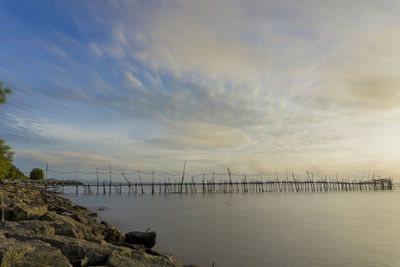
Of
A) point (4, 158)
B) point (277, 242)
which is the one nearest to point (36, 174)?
point (4, 158)

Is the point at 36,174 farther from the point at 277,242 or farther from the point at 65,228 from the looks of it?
the point at 65,228

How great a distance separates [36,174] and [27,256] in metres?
74.7

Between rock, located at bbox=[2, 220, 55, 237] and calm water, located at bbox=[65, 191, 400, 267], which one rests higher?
rock, located at bbox=[2, 220, 55, 237]

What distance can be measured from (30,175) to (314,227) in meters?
71.0

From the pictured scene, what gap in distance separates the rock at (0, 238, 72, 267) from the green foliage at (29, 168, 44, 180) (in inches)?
2894

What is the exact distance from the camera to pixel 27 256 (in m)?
5.12

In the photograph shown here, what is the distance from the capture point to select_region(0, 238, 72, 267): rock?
4.92 metres

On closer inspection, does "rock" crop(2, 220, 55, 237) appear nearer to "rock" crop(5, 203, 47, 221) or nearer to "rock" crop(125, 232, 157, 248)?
"rock" crop(5, 203, 47, 221)

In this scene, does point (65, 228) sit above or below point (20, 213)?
below

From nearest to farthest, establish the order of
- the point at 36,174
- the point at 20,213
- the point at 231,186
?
the point at 20,213, the point at 36,174, the point at 231,186

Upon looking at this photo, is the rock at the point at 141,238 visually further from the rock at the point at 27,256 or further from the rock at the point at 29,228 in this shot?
the rock at the point at 27,256

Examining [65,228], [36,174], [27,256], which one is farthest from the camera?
[36,174]

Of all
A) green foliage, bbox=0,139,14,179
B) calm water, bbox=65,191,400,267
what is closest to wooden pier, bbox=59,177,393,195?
green foliage, bbox=0,139,14,179

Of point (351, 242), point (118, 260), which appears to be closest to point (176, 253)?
point (118, 260)
